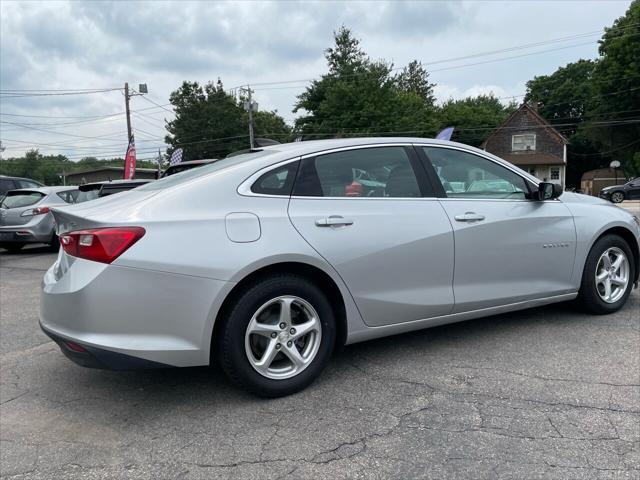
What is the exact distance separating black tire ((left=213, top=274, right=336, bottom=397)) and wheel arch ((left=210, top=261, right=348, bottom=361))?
3 centimetres

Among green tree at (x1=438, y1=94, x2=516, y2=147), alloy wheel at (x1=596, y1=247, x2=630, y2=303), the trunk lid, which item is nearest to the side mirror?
alloy wheel at (x1=596, y1=247, x2=630, y2=303)

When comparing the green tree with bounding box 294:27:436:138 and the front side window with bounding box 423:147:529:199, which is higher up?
the green tree with bounding box 294:27:436:138

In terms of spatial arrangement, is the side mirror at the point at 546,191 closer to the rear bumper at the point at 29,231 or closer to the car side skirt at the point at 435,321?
the car side skirt at the point at 435,321

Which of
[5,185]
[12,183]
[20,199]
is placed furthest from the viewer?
[12,183]

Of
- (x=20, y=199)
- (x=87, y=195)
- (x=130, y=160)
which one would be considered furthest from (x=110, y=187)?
(x=130, y=160)

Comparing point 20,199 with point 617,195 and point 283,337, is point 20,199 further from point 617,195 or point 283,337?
point 617,195

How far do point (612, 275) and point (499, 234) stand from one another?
152 centimetres

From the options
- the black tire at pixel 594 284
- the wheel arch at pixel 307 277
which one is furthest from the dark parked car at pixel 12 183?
the black tire at pixel 594 284

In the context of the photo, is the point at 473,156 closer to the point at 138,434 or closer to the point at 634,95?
the point at 138,434

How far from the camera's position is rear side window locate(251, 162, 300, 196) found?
3064mm

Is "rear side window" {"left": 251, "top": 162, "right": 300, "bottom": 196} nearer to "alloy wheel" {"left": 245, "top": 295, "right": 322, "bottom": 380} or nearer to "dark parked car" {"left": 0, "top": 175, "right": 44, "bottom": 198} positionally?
"alloy wheel" {"left": 245, "top": 295, "right": 322, "bottom": 380}

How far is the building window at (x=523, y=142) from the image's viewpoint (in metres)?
46.8

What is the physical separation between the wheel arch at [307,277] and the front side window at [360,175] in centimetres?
48

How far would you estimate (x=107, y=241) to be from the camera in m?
2.63
